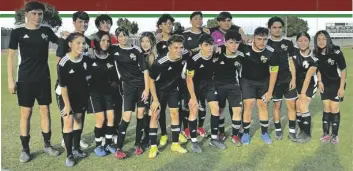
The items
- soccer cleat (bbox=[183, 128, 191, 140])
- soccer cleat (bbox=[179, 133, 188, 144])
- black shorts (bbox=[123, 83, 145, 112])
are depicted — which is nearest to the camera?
black shorts (bbox=[123, 83, 145, 112])

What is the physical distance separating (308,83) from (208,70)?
5.50 feet

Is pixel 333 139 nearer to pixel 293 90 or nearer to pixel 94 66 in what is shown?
pixel 293 90

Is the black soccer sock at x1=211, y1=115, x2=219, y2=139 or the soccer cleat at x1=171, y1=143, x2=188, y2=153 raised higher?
the black soccer sock at x1=211, y1=115, x2=219, y2=139

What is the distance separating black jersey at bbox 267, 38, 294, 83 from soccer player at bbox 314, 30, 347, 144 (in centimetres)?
42

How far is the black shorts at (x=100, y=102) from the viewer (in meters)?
5.20

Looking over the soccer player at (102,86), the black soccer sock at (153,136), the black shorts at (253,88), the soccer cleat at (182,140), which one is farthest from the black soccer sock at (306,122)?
the soccer player at (102,86)

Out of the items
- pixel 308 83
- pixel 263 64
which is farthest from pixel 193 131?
pixel 308 83

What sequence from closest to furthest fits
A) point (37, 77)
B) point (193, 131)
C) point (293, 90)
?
point (37, 77), point (193, 131), point (293, 90)

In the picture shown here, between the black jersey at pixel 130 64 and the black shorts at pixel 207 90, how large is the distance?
967 mm

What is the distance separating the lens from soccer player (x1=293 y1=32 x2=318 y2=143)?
226 inches

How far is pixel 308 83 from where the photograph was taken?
18.9 ft

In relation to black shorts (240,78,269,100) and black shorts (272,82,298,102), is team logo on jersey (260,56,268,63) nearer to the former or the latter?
black shorts (240,78,269,100)

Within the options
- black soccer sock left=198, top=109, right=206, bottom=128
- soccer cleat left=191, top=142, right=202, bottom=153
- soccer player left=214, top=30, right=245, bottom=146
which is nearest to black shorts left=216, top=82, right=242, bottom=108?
soccer player left=214, top=30, right=245, bottom=146

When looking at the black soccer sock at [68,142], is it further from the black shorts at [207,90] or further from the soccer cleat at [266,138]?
the soccer cleat at [266,138]
